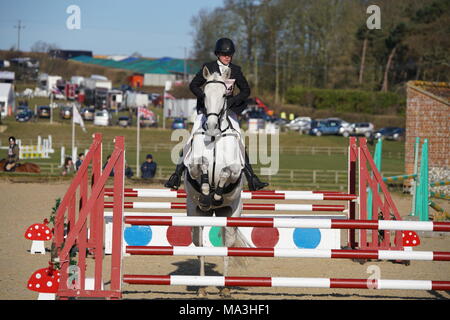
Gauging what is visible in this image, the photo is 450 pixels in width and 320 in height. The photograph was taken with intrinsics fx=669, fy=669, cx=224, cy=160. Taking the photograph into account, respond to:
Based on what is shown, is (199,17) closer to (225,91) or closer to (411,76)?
(411,76)

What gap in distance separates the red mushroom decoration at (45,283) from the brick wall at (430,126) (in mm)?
17085

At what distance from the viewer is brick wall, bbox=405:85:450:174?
21078 mm

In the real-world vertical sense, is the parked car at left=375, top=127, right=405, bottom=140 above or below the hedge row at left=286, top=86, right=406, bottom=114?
below

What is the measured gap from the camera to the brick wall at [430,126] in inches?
830

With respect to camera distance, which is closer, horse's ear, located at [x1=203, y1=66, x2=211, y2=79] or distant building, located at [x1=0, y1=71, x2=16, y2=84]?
horse's ear, located at [x1=203, y1=66, x2=211, y2=79]

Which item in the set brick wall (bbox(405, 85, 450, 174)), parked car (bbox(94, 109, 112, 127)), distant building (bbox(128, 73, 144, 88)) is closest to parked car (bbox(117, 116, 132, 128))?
parked car (bbox(94, 109, 112, 127))

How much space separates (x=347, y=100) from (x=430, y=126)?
103 ft

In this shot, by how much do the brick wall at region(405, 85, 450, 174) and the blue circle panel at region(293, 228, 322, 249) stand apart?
1232 cm

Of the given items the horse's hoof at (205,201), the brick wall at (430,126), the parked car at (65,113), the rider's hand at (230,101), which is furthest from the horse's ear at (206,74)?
the parked car at (65,113)

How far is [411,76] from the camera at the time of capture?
5028 centimetres

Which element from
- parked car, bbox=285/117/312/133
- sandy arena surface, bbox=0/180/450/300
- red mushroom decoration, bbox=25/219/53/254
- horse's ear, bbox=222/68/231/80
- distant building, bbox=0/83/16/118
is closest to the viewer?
horse's ear, bbox=222/68/231/80

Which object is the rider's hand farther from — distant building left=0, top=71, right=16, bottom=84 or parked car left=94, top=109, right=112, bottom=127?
distant building left=0, top=71, right=16, bottom=84

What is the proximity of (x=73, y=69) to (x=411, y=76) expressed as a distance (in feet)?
131

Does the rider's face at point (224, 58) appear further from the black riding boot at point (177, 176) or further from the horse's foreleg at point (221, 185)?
the horse's foreleg at point (221, 185)
